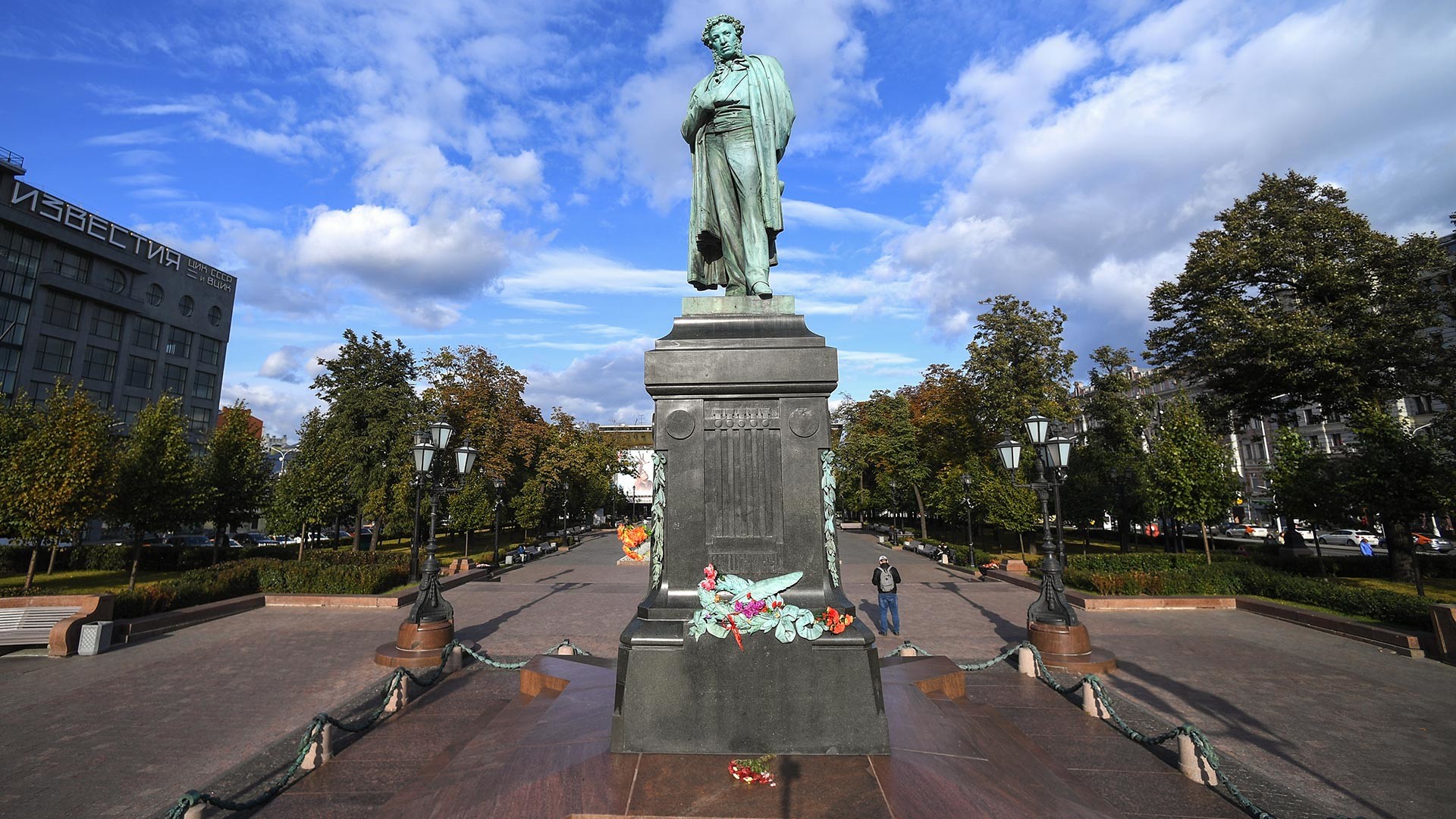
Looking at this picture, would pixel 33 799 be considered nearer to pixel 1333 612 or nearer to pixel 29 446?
pixel 29 446

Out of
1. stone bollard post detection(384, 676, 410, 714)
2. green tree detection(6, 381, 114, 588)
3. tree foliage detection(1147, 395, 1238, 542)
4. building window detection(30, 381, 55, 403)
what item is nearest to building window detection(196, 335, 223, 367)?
building window detection(30, 381, 55, 403)

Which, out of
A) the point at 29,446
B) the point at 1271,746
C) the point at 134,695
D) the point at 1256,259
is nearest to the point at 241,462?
the point at 29,446

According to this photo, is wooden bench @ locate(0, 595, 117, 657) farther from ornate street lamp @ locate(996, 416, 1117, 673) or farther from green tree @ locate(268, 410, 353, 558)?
ornate street lamp @ locate(996, 416, 1117, 673)

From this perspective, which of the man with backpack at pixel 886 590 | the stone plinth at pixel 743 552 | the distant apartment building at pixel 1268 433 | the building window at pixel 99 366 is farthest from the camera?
the building window at pixel 99 366

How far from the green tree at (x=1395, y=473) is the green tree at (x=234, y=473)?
121ft

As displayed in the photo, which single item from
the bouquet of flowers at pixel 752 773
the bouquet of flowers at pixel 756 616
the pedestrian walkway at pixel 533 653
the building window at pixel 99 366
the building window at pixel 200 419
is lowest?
the pedestrian walkway at pixel 533 653

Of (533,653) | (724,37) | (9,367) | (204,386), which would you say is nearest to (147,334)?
(204,386)

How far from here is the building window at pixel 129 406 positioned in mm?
48125

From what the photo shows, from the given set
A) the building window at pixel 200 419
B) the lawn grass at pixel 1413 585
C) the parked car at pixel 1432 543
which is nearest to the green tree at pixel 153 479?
the lawn grass at pixel 1413 585

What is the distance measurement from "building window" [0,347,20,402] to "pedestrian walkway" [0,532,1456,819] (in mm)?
43234

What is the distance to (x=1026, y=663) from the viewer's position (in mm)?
8945

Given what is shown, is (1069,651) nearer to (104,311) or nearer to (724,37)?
(724,37)

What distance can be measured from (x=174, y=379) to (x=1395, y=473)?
2939 inches

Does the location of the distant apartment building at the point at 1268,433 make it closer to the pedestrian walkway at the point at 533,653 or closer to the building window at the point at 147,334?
the pedestrian walkway at the point at 533,653
